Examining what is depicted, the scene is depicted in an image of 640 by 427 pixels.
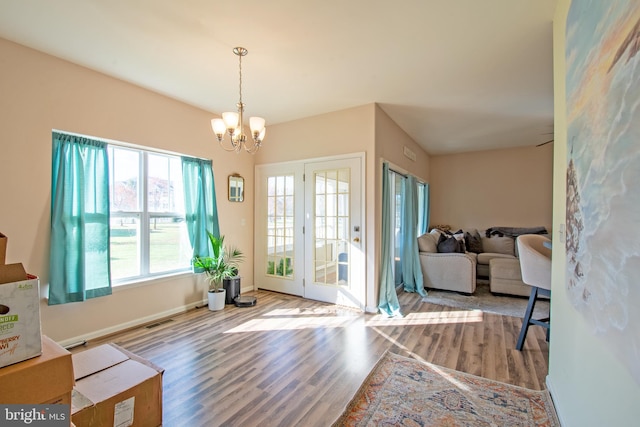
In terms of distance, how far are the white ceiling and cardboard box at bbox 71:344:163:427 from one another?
7.69ft

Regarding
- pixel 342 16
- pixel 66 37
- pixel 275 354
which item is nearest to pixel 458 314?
pixel 275 354

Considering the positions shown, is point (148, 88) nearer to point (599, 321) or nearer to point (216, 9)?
point (216, 9)

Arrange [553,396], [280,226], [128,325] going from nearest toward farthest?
[553,396] < [128,325] < [280,226]

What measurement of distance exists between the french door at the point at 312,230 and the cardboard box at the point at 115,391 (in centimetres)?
257

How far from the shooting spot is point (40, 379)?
1.00 m

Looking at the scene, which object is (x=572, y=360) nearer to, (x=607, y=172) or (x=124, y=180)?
(x=607, y=172)

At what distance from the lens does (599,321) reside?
1.12 m

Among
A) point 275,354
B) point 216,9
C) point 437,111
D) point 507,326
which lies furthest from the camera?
point 437,111

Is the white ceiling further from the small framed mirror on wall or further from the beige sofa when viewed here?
the beige sofa

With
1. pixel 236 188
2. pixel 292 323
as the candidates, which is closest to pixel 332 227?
pixel 292 323

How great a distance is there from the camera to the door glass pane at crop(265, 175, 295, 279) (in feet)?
14.5

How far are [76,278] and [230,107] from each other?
2.55 meters

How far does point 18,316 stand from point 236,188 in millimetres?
3474

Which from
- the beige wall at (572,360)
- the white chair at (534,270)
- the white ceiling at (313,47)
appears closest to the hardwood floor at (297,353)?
the white chair at (534,270)
